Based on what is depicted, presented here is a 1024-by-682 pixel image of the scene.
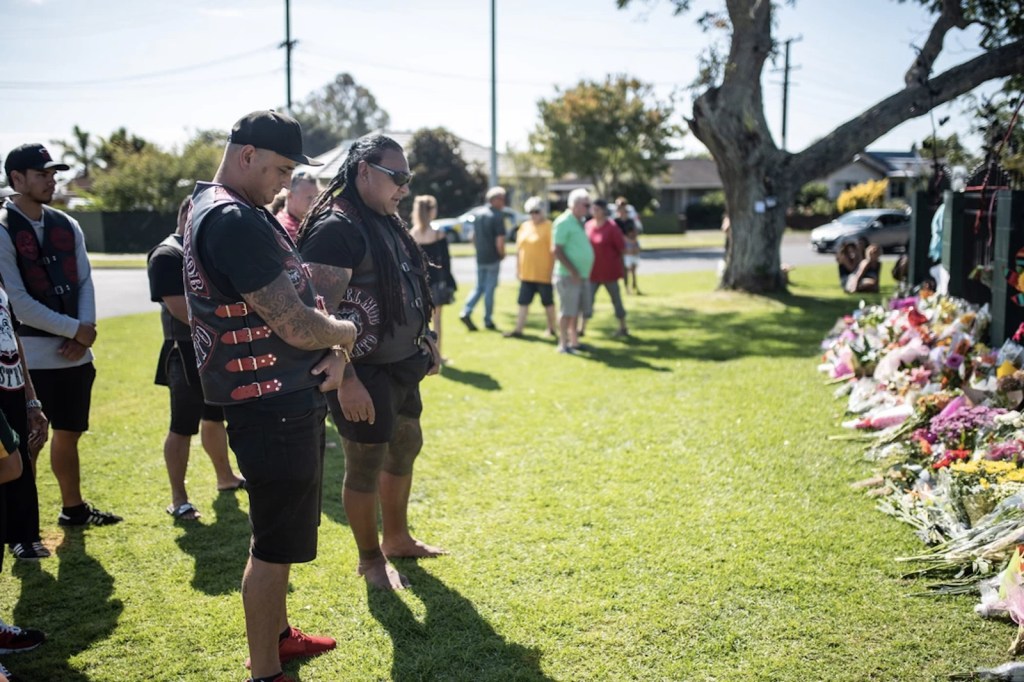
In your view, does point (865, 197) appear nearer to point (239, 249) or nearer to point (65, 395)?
point (65, 395)

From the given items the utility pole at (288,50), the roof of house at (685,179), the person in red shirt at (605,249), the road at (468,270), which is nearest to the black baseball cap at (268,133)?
the person in red shirt at (605,249)

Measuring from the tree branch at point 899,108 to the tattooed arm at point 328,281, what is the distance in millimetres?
12305

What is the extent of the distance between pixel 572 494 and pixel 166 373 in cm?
256

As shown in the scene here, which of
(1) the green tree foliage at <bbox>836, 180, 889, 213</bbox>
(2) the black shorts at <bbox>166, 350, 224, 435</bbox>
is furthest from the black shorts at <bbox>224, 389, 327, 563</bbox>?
(1) the green tree foliage at <bbox>836, 180, 889, 213</bbox>

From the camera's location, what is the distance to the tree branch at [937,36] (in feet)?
43.4

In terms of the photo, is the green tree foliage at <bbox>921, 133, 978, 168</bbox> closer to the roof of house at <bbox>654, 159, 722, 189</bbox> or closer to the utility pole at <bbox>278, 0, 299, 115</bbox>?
the utility pole at <bbox>278, 0, 299, 115</bbox>

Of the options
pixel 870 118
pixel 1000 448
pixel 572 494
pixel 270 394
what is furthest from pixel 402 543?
pixel 870 118

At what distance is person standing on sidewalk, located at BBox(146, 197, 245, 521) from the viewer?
4.05 m

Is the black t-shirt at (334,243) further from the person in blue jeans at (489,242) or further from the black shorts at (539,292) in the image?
the black shorts at (539,292)

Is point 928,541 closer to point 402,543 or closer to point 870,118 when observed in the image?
point 402,543

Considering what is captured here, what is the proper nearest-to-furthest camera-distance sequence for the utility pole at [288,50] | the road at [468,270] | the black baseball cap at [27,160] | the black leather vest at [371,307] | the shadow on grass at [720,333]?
the black leather vest at [371,307]
the black baseball cap at [27,160]
the shadow on grass at [720,333]
the road at [468,270]
the utility pole at [288,50]

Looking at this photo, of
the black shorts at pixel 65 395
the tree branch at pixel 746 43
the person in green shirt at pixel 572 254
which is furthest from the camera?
the tree branch at pixel 746 43

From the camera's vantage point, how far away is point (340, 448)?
251 inches

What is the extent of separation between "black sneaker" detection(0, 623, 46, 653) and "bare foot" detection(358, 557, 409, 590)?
1377 millimetres
